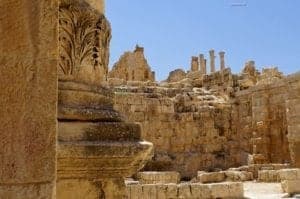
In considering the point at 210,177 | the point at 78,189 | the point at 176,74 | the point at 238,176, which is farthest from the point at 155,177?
the point at 176,74

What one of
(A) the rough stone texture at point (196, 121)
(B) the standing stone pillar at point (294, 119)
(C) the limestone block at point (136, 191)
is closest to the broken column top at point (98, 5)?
(C) the limestone block at point (136, 191)

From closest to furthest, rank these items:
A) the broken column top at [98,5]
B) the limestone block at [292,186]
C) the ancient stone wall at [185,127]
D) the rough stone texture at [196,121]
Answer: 1. the broken column top at [98,5]
2. the limestone block at [292,186]
3. the rough stone texture at [196,121]
4. the ancient stone wall at [185,127]

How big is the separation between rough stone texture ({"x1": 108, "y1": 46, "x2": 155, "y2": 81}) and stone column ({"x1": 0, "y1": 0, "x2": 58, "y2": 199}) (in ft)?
104

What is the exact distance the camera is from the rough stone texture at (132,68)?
34.2 meters

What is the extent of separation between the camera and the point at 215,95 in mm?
22484

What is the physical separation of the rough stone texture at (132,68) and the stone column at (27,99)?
31.6 meters

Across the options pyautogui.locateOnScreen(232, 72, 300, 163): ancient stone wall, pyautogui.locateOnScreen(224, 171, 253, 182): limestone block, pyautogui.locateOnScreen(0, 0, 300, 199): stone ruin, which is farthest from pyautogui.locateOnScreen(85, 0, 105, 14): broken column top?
pyautogui.locateOnScreen(232, 72, 300, 163): ancient stone wall

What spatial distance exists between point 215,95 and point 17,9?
20716 millimetres

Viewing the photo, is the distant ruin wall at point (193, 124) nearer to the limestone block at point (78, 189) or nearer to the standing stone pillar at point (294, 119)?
the standing stone pillar at point (294, 119)

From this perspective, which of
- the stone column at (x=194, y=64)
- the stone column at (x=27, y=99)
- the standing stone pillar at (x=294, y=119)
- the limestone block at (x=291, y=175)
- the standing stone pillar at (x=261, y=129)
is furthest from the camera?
the stone column at (x=194, y=64)

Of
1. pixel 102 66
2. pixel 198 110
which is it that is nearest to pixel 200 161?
pixel 198 110

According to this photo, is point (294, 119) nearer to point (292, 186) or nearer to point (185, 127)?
point (292, 186)

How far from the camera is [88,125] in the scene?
3.46 metres

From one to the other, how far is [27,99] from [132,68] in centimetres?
3267
